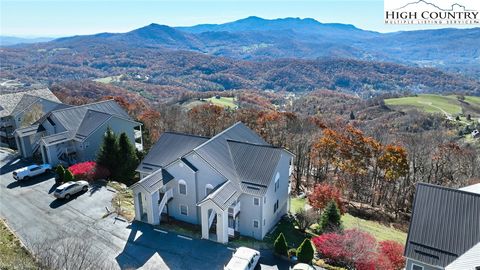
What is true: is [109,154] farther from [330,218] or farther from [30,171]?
[330,218]

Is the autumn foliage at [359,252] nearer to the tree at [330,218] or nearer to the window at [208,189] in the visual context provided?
the tree at [330,218]

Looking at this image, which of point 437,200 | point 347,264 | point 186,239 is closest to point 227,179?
point 186,239

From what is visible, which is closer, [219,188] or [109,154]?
[219,188]

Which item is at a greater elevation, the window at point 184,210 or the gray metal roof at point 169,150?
the gray metal roof at point 169,150

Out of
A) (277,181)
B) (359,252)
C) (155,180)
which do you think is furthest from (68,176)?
(359,252)

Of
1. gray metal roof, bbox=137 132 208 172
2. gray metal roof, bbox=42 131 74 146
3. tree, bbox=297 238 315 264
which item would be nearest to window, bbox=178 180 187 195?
gray metal roof, bbox=137 132 208 172

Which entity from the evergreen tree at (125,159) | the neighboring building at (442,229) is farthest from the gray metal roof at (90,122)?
the neighboring building at (442,229)
